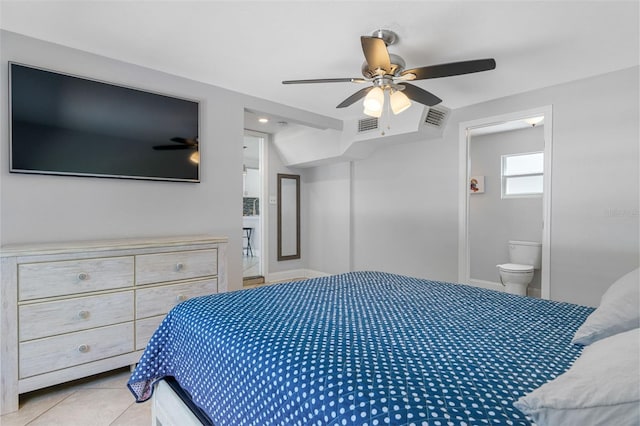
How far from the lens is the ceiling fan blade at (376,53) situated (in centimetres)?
191

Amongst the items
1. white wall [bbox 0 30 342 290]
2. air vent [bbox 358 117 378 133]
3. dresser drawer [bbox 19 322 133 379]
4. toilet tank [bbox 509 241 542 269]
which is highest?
air vent [bbox 358 117 378 133]

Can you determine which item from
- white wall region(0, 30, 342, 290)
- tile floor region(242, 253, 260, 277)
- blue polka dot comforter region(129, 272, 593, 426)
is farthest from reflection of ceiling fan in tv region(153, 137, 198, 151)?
tile floor region(242, 253, 260, 277)

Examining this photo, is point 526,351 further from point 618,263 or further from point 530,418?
point 618,263

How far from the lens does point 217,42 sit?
2.46m

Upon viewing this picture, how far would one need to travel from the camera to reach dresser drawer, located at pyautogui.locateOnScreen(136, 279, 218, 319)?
2.44 m

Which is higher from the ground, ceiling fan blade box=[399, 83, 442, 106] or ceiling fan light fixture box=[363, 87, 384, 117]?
ceiling fan blade box=[399, 83, 442, 106]

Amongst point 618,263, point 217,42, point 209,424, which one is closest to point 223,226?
point 217,42

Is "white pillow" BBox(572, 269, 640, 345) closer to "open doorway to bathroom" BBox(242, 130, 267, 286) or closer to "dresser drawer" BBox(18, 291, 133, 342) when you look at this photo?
"dresser drawer" BBox(18, 291, 133, 342)

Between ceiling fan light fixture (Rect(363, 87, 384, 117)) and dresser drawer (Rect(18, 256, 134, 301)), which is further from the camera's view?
ceiling fan light fixture (Rect(363, 87, 384, 117))

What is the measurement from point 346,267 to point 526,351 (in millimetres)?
4200

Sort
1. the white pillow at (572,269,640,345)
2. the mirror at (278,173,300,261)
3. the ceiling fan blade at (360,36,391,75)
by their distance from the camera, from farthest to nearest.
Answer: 1. the mirror at (278,173,300,261)
2. the ceiling fan blade at (360,36,391,75)
3. the white pillow at (572,269,640,345)

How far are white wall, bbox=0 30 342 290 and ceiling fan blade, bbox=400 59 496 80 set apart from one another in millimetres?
1887

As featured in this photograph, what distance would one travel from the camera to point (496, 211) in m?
4.88

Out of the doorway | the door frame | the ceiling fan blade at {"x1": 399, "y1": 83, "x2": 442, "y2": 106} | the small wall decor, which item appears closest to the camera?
the ceiling fan blade at {"x1": 399, "y1": 83, "x2": 442, "y2": 106}
